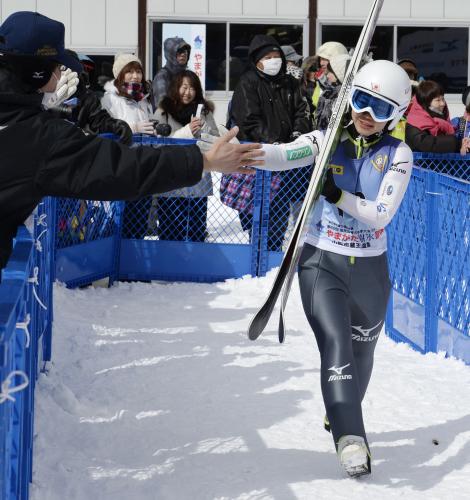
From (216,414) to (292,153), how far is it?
1.82 meters

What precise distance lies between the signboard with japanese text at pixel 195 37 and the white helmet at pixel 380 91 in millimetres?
12920

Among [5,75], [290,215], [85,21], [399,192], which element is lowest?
[290,215]

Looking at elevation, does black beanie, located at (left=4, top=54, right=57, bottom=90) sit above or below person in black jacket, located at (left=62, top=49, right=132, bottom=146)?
above

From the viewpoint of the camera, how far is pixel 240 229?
32.6 feet

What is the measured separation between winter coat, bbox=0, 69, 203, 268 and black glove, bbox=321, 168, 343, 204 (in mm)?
1383

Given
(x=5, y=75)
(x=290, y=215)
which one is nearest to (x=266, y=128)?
(x=290, y=215)

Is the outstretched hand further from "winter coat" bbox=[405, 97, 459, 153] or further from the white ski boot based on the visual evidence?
"winter coat" bbox=[405, 97, 459, 153]

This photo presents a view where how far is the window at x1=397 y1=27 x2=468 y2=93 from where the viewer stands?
727 inches

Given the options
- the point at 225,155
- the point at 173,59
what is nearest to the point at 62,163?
the point at 225,155

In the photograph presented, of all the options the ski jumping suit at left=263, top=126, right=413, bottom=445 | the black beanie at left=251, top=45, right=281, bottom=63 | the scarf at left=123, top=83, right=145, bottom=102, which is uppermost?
the black beanie at left=251, top=45, right=281, bottom=63

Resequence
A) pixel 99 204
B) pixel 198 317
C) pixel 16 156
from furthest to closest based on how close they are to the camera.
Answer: pixel 99 204, pixel 198 317, pixel 16 156

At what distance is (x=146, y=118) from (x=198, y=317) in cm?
231

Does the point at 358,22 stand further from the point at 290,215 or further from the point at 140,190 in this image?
the point at 140,190

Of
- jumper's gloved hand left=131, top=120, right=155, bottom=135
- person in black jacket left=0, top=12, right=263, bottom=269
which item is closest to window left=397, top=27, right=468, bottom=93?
jumper's gloved hand left=131, top=120, right=155, bottom=135
